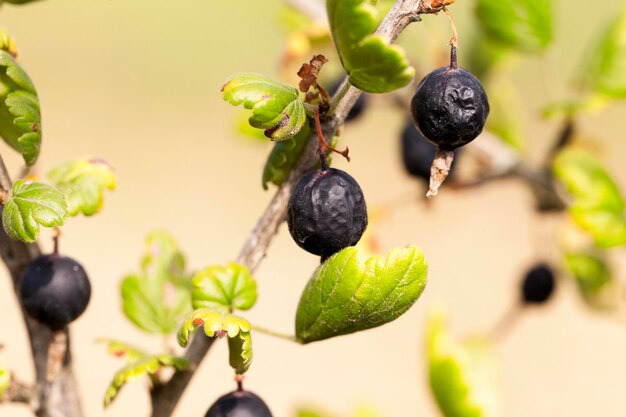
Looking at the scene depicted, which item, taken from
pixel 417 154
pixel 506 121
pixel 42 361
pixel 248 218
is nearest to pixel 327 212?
pixel 42 361

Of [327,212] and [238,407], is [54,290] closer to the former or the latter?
[238,407]

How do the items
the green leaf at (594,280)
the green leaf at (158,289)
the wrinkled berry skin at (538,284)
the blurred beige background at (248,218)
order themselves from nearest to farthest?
the green leaf at (158,289)
the green leaf at (594,280)
the wrinkled berry skin at (538,284)
the blurred beige background at (248,218)

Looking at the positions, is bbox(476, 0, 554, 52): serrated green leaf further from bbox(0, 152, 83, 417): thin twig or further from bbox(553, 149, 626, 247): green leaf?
bbox(0, 152, 83, 417): thin twig

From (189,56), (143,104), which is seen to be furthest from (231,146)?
(189,56)

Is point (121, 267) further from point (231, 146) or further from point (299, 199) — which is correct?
point (299, 199)

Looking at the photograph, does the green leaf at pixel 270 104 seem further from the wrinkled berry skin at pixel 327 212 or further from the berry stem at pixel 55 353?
the berry stem at pixel 55 353

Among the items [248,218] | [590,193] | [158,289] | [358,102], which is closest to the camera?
[158,289]

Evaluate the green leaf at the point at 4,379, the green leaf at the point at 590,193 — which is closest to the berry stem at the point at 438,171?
the green leaf at the point at 4,379
